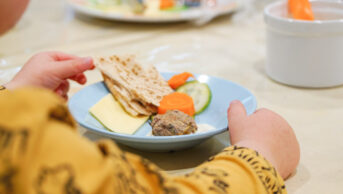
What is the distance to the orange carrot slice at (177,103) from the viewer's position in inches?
28.2

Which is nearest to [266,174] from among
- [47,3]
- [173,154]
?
[173,154]

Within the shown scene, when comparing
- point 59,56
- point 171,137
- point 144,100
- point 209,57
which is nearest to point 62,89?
point 59,56

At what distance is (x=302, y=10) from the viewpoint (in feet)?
2.99

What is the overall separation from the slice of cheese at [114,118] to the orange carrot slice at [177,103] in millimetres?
35

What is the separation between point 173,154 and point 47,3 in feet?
4.01

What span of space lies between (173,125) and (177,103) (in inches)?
4.1

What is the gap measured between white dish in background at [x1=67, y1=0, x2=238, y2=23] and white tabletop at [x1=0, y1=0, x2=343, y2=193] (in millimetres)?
27

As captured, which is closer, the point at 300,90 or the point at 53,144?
the point at 53,144

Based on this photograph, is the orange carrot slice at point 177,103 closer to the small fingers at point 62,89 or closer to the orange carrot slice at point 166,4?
the small fingers at point 62,89

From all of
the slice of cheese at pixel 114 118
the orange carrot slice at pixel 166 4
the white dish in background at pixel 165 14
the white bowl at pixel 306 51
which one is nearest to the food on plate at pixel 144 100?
the slice of cheese at pixel 114 118

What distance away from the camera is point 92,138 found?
70 centimetres

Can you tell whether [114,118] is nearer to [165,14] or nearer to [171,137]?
[171,137]

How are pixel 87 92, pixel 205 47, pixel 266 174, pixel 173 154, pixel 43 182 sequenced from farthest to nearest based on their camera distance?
pixel 205 47
pixel 87 92
pixel 173 154
pixel 266 174
pixel 43 182

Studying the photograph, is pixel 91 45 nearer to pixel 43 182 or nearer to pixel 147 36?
pixel 147 36
